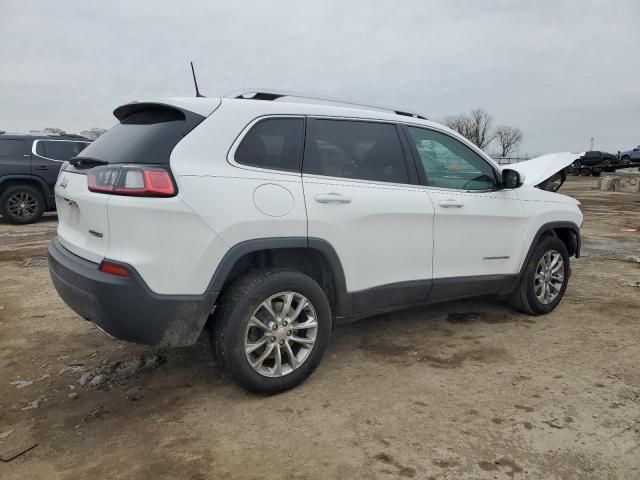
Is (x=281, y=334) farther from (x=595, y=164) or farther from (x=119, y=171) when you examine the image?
(x=595, y=164)

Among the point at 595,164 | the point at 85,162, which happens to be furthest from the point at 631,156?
the point at 85,162

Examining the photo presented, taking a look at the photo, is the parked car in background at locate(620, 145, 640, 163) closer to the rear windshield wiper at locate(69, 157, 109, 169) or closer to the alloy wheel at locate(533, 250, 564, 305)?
the alloy wheel at locate(533, 250, 564, 305)

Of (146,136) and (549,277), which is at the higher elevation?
(146,136)

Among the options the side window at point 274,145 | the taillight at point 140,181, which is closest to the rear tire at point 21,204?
the taillight at point 140,181

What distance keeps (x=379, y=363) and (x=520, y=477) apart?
1.36 meters

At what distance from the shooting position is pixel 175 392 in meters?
3.14

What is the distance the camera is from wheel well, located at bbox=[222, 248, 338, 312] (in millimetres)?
2969

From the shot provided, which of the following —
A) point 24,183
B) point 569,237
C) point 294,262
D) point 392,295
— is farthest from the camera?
point 24,183

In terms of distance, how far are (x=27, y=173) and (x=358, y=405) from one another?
32.7ft

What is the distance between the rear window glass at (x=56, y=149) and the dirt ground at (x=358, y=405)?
7302 mm

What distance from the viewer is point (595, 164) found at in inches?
1501

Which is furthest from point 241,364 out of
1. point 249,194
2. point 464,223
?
Answer: point 464,223

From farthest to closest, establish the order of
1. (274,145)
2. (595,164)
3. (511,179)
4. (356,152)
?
(595,164) < (511,179) < (356,152) < (274,145)

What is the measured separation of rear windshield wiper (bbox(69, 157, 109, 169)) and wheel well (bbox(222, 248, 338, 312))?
3.17ft
